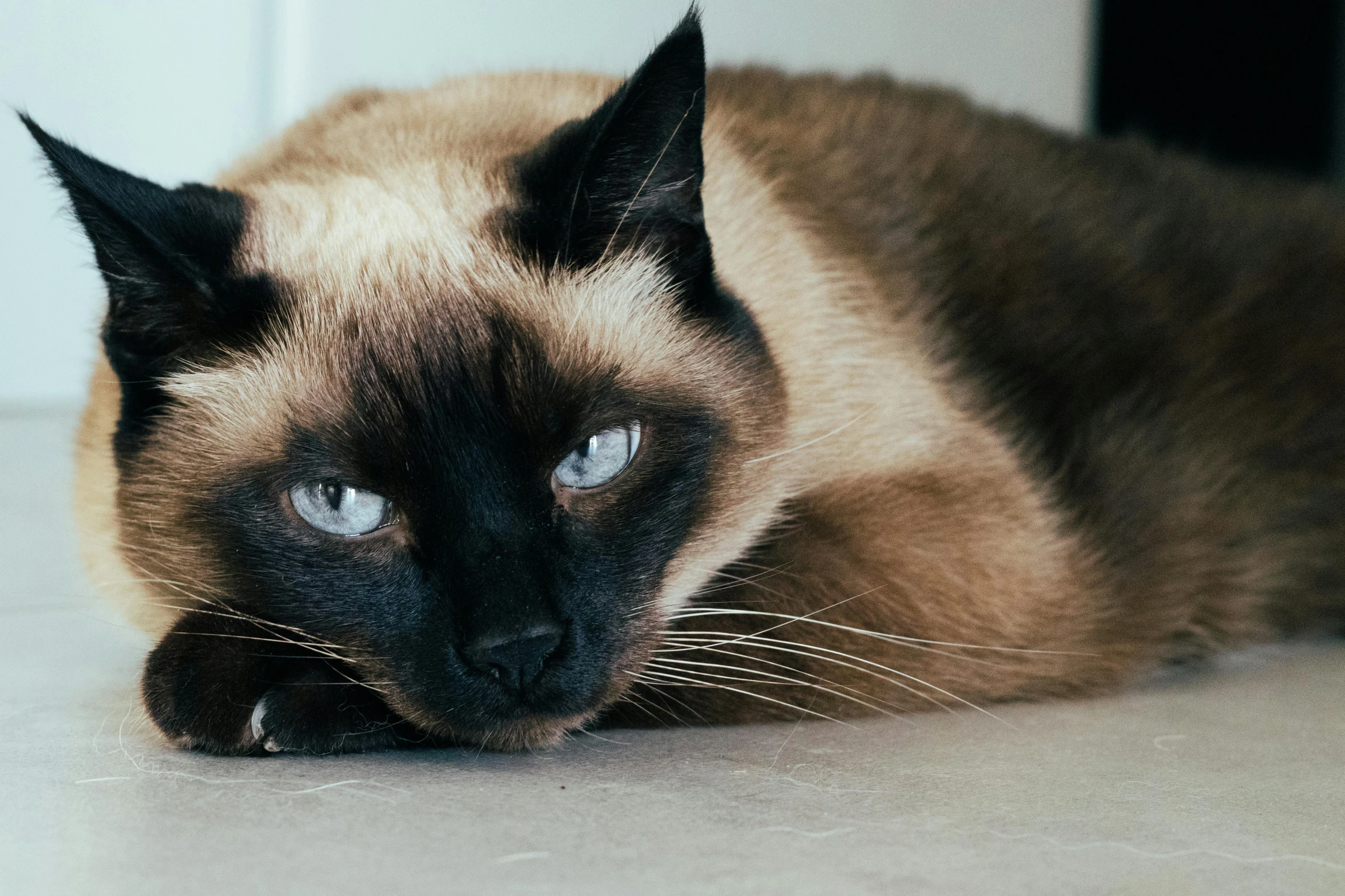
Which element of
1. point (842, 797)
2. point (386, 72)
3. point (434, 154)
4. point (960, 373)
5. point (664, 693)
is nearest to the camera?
point (842, 797)

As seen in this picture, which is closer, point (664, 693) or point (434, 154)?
point (664, 693)

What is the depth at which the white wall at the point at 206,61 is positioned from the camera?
4145 mm

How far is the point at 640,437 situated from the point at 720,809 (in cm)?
41

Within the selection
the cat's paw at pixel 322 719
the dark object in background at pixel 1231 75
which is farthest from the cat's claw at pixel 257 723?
the dark object in background at pixel 1231 75

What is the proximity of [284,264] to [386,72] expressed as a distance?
9.34ft

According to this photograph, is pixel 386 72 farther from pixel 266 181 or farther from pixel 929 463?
pixel 929 463

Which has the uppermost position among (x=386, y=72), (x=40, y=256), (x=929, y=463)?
(x=386, y=72)

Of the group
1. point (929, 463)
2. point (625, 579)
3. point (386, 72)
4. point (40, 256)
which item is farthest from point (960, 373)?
point (40, 256)

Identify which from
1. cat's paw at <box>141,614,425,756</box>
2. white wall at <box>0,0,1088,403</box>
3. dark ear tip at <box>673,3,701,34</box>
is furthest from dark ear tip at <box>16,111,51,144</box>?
white wall at <box>0,0,1088,403</box>

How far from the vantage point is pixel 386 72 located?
414cm

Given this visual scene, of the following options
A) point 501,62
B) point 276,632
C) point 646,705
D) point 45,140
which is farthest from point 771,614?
point 501,62

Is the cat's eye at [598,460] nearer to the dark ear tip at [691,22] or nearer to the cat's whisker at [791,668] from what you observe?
the cat's whisker at [791,668]

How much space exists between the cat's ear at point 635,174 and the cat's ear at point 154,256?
332 mm

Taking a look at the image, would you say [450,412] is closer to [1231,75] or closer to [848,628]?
[848,628]
